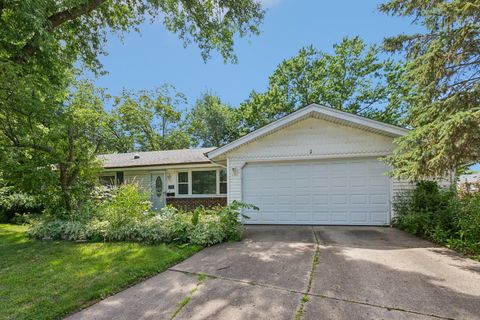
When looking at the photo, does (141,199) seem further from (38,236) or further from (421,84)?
(421,84)

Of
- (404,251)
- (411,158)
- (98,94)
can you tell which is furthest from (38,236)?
(98,94)

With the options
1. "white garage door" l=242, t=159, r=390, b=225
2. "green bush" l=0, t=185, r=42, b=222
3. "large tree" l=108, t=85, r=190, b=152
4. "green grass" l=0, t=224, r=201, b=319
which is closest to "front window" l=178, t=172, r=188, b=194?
"white garage door" l=242, t=159, r=390, b=225

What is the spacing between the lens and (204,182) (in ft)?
40.7

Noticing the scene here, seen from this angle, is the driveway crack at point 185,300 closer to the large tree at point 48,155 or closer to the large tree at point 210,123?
the large tree at point 48,155

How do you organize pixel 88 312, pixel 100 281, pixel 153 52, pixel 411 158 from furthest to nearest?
pixel 153 52 < pixel 411 158 < pixel 100 281 < pixel 88 312

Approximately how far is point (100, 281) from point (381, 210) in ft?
25.7

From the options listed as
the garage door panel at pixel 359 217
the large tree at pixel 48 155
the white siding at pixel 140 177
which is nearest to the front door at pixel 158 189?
the white siding at pixel 140 177

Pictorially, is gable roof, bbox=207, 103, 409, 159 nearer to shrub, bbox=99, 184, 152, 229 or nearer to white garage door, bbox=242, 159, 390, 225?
white garage door, bbox=242, 159, 390, 225

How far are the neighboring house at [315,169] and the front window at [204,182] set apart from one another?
2745 mm

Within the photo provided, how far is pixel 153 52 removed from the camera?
1541 centimetres

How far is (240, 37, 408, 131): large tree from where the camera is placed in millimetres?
20922

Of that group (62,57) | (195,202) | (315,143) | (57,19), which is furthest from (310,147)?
(62,57)

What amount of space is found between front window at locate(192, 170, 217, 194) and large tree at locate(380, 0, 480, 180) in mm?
7798

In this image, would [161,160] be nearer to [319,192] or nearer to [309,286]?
[319,192]
